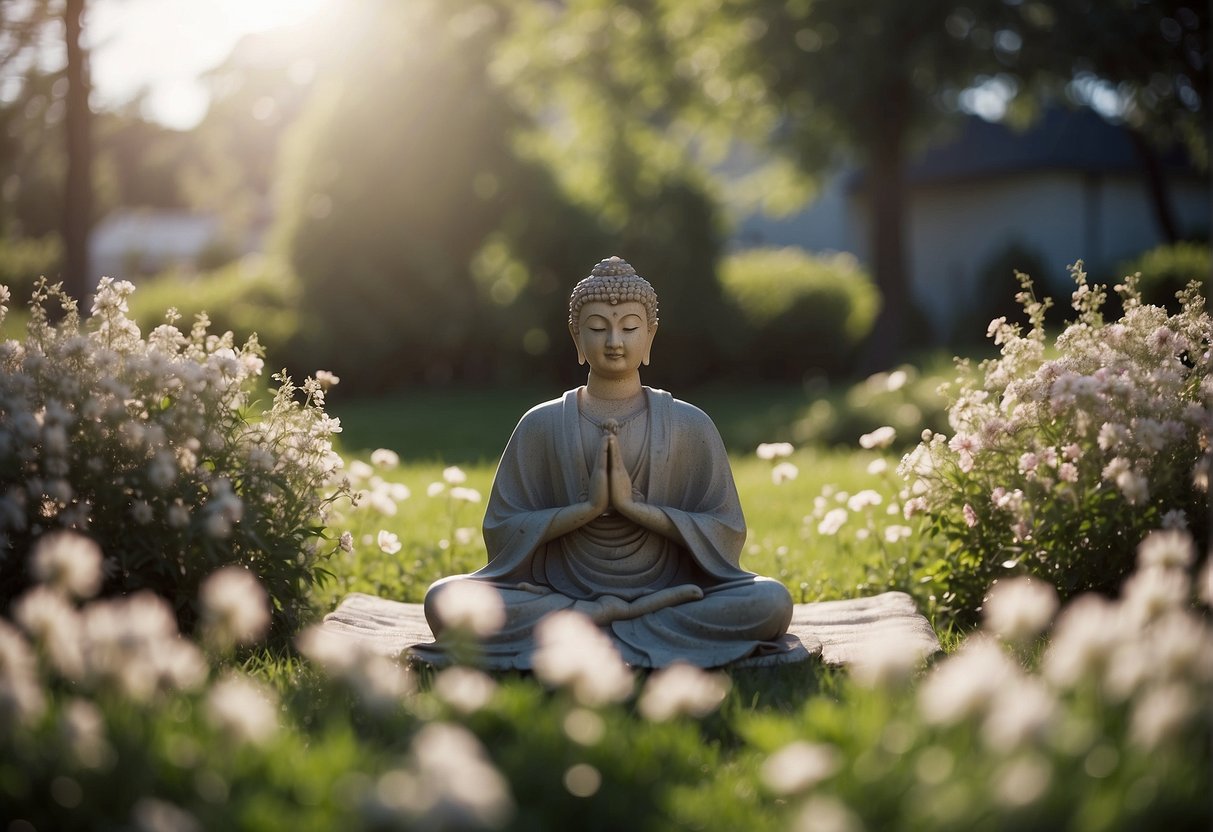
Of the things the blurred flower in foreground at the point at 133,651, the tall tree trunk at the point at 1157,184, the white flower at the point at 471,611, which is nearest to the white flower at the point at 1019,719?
the white flower at the point at 471,611

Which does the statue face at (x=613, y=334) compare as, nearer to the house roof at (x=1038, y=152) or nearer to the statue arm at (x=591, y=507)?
the statue arm at (x=591, y=507)

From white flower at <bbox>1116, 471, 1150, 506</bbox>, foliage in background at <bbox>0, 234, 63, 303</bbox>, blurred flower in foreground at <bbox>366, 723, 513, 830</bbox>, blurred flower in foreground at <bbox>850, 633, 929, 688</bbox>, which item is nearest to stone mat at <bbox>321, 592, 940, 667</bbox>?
blurred flower in foreground at <bbox>850, 633, 929, 688</bbox>

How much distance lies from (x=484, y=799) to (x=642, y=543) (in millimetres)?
3040

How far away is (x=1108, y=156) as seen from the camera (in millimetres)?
29469

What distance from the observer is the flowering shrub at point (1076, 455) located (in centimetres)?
502

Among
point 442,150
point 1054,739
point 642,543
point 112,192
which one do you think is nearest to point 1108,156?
point 442,150

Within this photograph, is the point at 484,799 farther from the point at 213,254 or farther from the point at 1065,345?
the point at 213,254

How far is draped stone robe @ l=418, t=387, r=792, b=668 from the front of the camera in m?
5.08

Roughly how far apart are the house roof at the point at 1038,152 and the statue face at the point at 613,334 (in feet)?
82.3

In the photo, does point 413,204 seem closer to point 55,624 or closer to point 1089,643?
point 55,624

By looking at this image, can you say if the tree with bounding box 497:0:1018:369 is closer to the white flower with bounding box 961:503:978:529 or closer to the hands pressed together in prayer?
the white flower with bounding box 961:503:978:529

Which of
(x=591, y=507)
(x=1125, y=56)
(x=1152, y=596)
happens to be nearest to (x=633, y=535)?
(x=591, y=507)

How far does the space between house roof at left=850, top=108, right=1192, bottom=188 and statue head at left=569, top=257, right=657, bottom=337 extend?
82.1ft

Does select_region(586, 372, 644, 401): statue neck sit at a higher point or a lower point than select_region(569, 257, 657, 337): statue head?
lower
